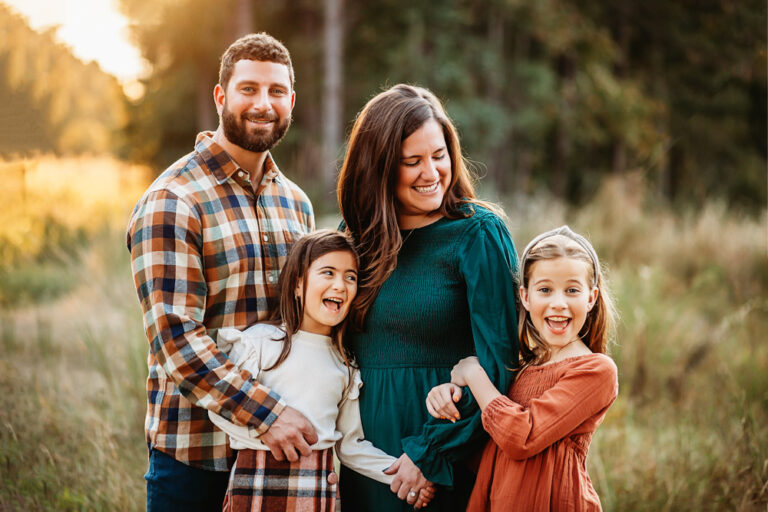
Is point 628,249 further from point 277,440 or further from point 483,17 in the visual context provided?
point 483,17

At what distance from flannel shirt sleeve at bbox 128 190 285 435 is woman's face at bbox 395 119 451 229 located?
2.69ft

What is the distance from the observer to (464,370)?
2.20m

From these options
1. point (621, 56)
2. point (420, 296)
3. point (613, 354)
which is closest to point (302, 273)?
point (420, 296)

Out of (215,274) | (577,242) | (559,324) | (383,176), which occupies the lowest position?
(559,324)

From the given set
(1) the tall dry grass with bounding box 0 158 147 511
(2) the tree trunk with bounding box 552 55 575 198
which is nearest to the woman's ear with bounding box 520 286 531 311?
(1) the tall dry grass with bounding box 0 158 147 511

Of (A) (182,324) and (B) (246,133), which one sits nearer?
(A) (182,324)

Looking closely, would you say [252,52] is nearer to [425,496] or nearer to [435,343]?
[435,343]

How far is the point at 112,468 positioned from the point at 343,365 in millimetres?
1865

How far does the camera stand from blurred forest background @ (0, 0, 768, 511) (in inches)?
147

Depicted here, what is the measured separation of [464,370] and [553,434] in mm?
363

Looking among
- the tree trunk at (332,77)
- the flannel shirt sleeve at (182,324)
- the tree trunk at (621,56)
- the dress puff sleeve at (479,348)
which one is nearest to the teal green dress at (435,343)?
the dress puff sleeve at (479,348)

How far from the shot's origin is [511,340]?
2.18 metres

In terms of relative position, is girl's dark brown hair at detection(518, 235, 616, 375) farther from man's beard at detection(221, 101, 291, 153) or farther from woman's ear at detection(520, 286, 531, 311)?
man's beard at detection(221, 101, 291, 153)

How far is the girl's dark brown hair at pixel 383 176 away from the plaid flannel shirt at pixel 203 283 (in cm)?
39
